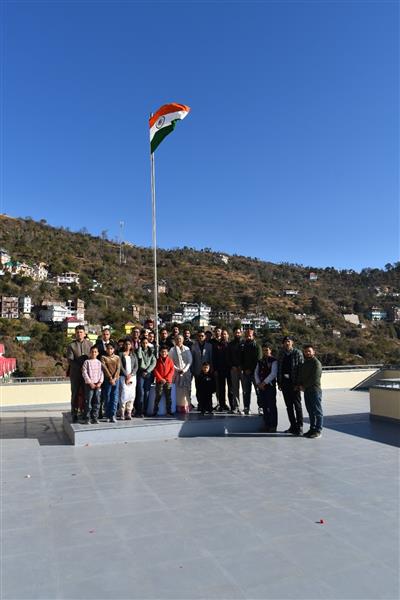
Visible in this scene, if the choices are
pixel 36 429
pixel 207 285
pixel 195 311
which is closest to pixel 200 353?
pixel 36 429

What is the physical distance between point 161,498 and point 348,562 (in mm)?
1608

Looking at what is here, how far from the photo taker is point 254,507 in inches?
138

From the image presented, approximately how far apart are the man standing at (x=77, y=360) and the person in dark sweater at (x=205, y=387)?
1.71m

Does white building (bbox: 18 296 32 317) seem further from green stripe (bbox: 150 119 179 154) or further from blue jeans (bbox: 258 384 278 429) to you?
blue jeans (bbox: 258 384 278 429)

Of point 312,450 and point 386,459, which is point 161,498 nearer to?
point 312,450

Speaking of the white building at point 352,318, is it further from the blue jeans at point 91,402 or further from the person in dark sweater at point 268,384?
the blue jeans at point 91,402

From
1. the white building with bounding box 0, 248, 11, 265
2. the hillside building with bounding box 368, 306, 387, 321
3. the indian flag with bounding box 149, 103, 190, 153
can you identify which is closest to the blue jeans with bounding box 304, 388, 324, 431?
the indian flag with bounding box 149, 103, 190, 153

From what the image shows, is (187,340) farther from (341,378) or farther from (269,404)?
(341,378)

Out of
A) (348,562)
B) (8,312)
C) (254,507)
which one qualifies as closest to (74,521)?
(254,507)

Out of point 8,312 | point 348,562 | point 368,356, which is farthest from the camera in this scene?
point 8,312

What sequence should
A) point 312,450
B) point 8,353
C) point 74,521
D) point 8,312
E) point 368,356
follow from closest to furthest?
point 74,521
point 312,450
point 368,356
point 8,353
point 8,312

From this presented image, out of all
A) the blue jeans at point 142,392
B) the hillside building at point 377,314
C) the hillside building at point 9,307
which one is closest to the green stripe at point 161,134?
the blue jeans at point 142,392

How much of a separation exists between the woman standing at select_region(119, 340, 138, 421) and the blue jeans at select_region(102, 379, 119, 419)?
0.12 meters

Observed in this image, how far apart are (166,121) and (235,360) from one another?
4.90 metres
